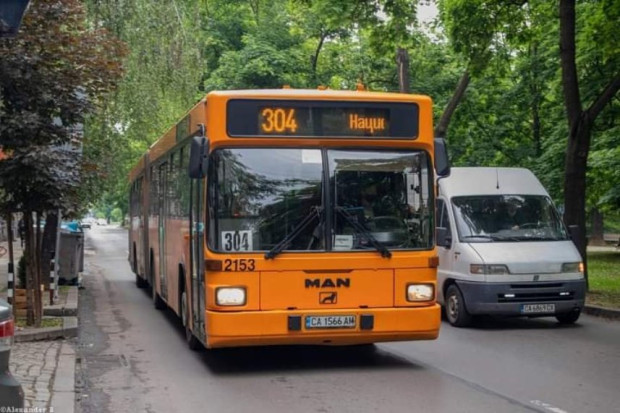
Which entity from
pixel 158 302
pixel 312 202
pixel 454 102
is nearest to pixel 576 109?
pixel 454 102

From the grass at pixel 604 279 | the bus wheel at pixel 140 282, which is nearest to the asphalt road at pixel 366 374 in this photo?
the grass at pixel 604 279

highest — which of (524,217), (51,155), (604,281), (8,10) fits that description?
A: (8,10)

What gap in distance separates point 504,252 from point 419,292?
4401 mm

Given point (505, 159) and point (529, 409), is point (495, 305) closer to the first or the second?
point (529, 409)

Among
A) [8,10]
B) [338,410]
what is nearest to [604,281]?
[338,410]

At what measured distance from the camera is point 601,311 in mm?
15734

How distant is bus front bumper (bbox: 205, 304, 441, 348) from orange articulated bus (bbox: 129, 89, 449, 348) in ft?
0.04

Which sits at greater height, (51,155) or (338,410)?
(51,155)

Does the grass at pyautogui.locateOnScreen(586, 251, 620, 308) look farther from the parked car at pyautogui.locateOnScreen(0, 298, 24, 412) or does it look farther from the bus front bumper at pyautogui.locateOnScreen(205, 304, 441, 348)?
the parked car at pyautogui.locateOnScreen(0, 298, 24, 412)

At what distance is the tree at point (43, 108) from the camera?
12.1m

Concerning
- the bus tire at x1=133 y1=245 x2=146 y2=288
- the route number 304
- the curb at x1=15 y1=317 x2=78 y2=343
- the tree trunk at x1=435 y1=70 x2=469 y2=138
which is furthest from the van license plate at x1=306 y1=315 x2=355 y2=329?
the tree trunk at x1=435 y1=70 x2=469 y2=138

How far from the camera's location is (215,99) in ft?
31.3

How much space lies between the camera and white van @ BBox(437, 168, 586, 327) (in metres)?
13.6

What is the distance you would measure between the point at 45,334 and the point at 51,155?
7.75 feet
